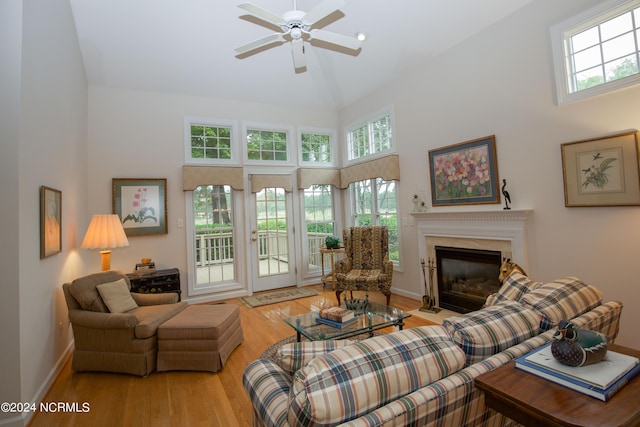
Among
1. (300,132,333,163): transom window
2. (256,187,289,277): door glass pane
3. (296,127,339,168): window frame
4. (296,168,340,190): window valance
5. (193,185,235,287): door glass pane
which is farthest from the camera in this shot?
(300,132,333,163): transom window

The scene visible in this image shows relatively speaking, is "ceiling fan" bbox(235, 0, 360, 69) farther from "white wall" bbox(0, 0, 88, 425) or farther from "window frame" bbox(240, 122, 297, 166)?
"window frame" bbox(240, 122, 297, 166)

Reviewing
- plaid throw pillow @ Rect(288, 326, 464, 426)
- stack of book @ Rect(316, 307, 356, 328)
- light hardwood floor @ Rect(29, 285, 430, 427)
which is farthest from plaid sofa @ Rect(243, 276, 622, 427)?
stack of book @ Rect(316, 307, 356, 328)

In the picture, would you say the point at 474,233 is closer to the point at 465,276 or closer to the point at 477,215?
the point at 477,215

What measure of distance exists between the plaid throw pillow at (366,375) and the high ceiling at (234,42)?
347 centimetres

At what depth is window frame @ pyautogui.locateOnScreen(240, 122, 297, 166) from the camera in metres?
5.21

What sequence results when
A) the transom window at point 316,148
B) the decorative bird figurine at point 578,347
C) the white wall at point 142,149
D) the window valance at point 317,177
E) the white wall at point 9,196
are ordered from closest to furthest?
the decorative bird figurine at point 578,347 < the white wall at point 9,196 < the white wall at point 142,149 < the window valance at point 317,177 < the transom window at point 316,148

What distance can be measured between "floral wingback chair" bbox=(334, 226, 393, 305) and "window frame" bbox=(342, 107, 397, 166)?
129 centimetres

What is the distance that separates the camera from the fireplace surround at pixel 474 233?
10.6 feet

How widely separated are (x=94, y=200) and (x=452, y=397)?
4814mm

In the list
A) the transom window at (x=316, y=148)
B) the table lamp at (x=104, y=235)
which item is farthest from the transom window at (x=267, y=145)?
the table lamp at (x=104, y=235)

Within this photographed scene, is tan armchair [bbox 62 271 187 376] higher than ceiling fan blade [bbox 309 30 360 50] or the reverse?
the reverse

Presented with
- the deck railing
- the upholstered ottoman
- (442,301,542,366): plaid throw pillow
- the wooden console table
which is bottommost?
the upholstered ottoman

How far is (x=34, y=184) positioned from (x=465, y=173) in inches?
165

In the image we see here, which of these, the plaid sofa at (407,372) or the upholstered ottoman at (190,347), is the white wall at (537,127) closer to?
the plaid sofa at (407,372)
